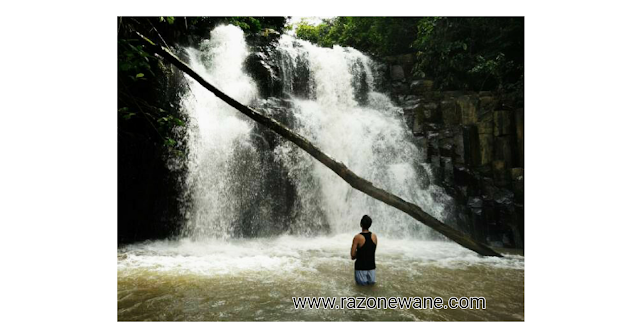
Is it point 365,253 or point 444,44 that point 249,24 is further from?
point 365,253

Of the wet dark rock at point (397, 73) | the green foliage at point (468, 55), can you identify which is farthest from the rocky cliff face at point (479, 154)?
the wet dark rock at point (397, 73)

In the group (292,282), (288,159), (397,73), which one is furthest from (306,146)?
(397,73)

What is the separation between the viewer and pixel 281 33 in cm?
723

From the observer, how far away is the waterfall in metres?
5.89

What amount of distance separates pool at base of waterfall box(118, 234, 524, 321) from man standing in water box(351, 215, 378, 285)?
103mm

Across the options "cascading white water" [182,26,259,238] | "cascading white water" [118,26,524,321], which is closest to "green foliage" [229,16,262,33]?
"cascading white water" [118,26,524,321]

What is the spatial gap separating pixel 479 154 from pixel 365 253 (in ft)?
13.0

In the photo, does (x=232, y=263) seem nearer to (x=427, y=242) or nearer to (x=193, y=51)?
(x=427, y=242)

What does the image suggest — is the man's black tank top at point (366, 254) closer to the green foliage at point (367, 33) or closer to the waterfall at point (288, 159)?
the waterfall at point (288, 159)

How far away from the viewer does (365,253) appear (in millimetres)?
3326

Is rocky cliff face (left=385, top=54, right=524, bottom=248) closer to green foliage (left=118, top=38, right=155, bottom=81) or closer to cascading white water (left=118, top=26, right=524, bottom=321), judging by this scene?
cascading white water (left=118, top=26, right=524, bottom=321)

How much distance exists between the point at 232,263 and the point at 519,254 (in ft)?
11.9

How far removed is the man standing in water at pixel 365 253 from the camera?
3.25 meters

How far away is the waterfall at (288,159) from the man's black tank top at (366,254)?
106 inches
